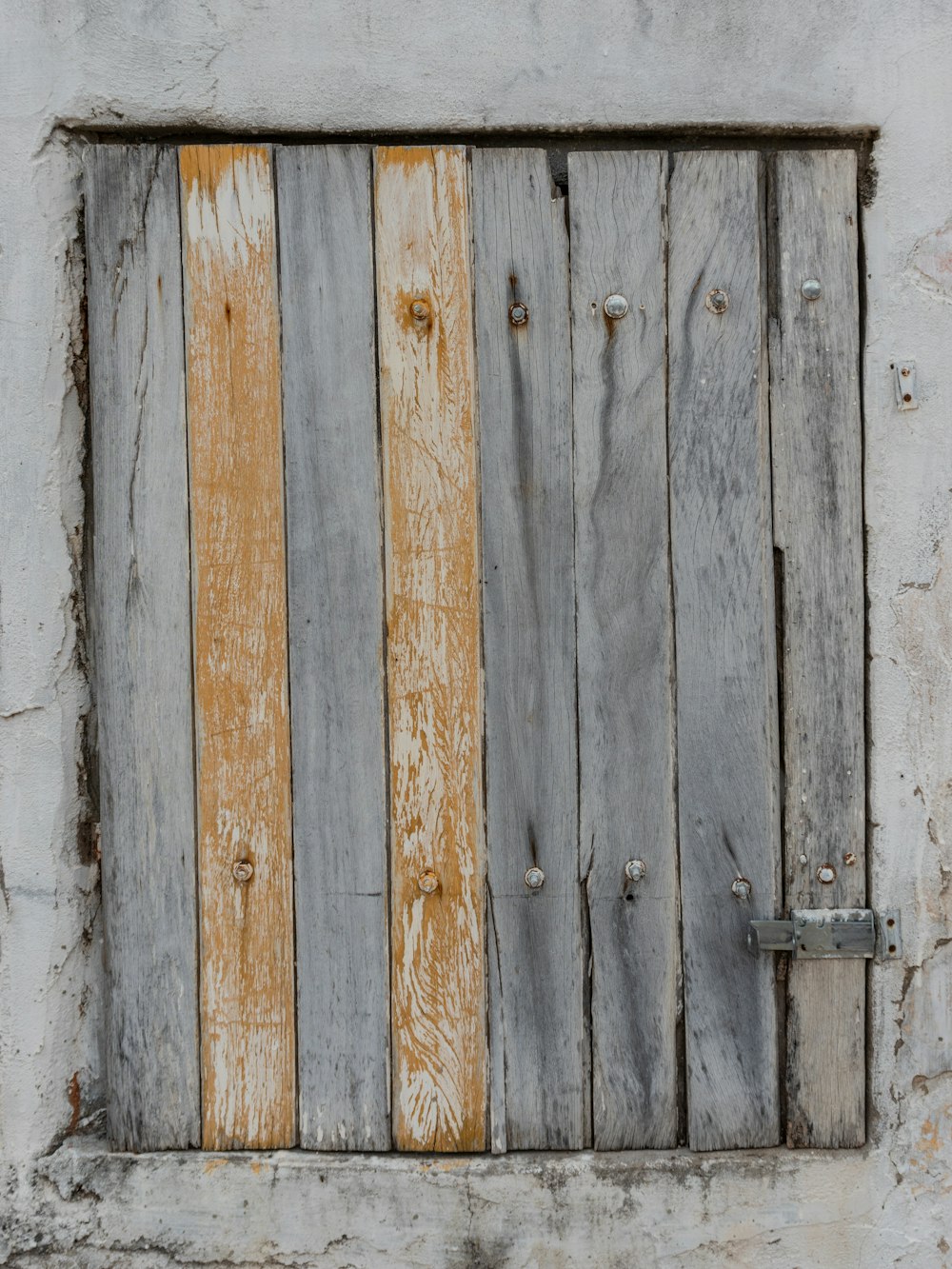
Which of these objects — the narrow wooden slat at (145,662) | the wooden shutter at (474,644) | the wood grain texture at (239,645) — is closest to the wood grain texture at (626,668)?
the wooden shutter at (474,644)

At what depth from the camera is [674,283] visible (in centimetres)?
134

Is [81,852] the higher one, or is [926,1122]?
[81,852]

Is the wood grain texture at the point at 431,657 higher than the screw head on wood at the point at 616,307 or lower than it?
lower

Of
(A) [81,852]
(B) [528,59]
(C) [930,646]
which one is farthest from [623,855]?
(B) [528,59]

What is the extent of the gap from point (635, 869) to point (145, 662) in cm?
78

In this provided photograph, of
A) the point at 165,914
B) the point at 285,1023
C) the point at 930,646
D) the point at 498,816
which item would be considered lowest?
the point at 285,1023

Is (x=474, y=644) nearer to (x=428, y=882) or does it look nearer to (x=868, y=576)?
(x=428, y=882)

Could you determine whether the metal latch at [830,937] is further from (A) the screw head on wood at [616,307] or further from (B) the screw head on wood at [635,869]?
(A) the screw head on wood at [616,307]

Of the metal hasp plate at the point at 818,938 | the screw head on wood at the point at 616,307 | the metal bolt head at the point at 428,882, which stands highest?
the screw head on wood at the point at 616,307

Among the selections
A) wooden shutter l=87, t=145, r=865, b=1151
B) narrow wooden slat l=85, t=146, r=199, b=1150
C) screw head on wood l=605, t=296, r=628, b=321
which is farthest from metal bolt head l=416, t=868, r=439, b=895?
screw head on wood l=605, t=296, r=628, b=321

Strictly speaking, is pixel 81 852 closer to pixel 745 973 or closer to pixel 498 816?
pixel 498 816

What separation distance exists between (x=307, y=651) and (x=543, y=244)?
68cm

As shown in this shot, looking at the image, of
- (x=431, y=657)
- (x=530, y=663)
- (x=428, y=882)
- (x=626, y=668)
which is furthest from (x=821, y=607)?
(x=428, y=882)

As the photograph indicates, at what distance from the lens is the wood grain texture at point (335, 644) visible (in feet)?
4.36
